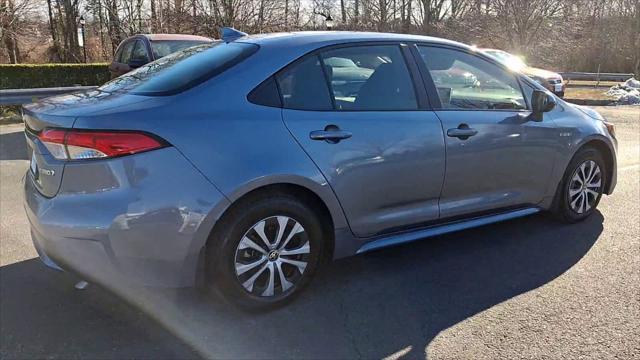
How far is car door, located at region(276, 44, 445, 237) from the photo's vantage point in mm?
3246

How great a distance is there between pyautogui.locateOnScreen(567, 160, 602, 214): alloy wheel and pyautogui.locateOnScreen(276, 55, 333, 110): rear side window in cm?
245

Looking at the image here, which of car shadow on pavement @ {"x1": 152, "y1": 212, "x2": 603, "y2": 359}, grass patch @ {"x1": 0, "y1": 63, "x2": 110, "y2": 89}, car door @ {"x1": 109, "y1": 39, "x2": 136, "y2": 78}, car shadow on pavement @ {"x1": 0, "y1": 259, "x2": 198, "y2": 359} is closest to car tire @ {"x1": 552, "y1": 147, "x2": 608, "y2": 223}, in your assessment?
car shadow on pavement @ {"x1": 152, "y1": 212, "x2": 603, "y2": 359}

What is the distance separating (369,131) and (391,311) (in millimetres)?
1074

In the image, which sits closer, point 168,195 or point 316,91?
point 168,195

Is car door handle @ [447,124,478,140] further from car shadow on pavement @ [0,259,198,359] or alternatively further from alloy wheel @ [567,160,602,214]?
car shadow on pavement @ [0,259,198,359]

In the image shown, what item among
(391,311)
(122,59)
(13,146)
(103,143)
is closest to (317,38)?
(103,143)

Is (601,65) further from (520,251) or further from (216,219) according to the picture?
(216,219)

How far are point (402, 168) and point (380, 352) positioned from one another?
46.4 inches

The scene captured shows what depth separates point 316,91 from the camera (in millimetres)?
3326

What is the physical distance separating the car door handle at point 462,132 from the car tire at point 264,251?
44.0 inches

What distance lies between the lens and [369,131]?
3.38 m

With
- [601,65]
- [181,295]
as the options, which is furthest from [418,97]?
[601,65]

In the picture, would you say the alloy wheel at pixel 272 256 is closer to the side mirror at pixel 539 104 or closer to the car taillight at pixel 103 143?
the car taillight at pixel 103 143

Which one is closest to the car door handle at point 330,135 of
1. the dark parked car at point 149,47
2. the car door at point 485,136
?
the car door at point 485,136
